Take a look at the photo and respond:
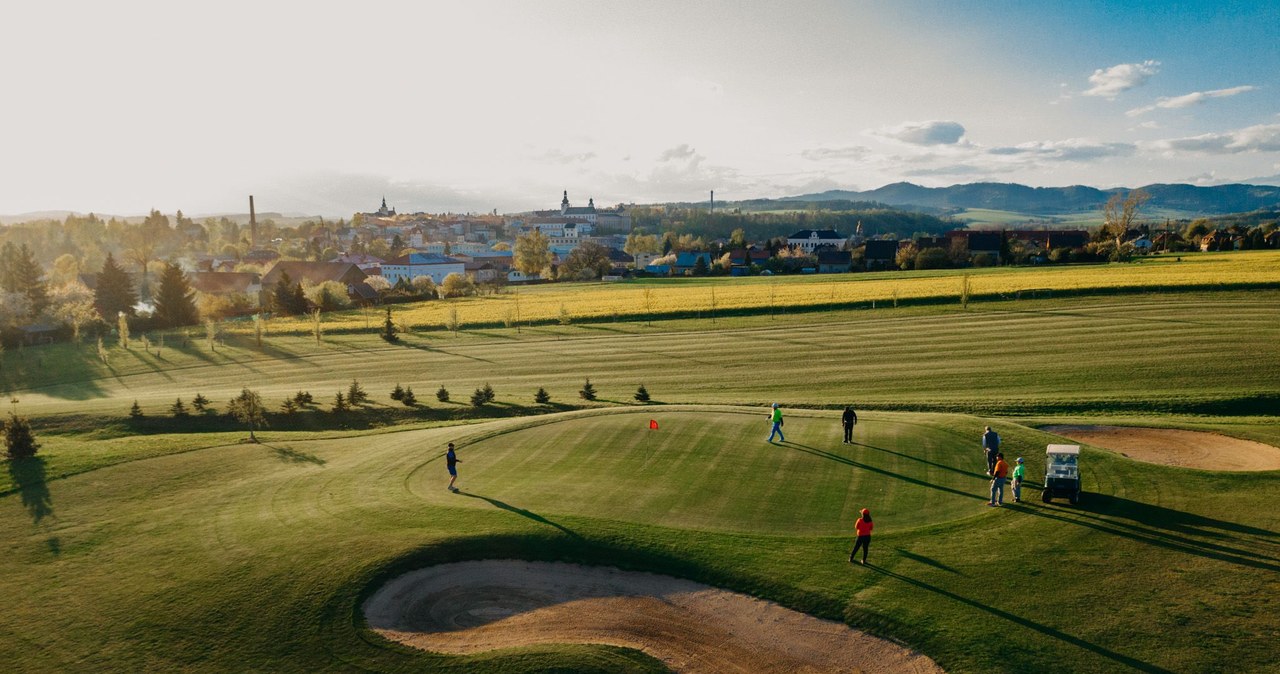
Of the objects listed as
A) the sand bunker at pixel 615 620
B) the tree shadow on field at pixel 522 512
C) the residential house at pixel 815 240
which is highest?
the residential house at pixel 815 240

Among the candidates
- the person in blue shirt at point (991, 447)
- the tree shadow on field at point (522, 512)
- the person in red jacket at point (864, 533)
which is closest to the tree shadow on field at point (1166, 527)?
the person in blue shirt at point (991, 447)

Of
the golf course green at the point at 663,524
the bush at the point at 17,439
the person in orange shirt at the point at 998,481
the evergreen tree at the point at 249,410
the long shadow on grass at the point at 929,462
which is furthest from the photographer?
the evergreen tree at the point at 249,410

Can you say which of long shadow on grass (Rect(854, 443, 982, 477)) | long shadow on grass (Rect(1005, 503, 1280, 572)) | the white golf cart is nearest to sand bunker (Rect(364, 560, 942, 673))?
long shadow on grass (Rect(1005, 503, 1280, 572))

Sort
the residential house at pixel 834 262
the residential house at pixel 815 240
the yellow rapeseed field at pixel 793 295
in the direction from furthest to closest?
the residential house at pixel 815 240 → the residential house at pixel 834 262 → the yellow rapeseed field at pixel 793 295

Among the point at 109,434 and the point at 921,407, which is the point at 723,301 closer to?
the point at 921,407

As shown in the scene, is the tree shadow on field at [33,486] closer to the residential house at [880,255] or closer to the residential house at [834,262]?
the residential house at [880,255]

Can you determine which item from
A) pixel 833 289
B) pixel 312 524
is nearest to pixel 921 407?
pixel 312 524

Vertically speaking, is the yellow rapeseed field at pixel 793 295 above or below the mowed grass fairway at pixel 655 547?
above
